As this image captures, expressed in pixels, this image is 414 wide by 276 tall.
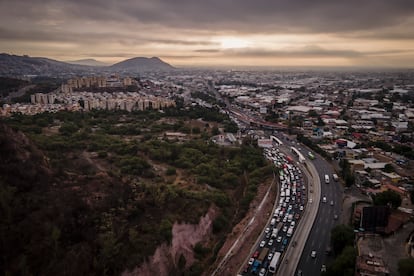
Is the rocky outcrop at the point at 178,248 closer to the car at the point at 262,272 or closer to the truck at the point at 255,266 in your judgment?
the truck at the point at 255,266

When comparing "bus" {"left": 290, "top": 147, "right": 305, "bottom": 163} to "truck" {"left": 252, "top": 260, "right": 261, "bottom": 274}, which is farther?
"bus" {"left": 290, "top": 147, "right": 305, "bottom": 163}

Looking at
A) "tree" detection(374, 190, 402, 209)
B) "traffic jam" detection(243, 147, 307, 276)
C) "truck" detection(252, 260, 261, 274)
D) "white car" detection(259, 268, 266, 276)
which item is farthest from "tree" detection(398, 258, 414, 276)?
"tree" detection(374, 190, 402, 209)

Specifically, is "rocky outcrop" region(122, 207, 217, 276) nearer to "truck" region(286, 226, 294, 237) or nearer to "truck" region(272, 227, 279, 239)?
"truck" region(272, 227, 279, 239)

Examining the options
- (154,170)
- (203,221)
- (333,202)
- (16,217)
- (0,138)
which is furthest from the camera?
(154,170)

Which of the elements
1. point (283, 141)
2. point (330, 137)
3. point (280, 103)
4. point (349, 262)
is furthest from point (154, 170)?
point (280, 103)

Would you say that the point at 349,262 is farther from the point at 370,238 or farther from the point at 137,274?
the point at 137,274

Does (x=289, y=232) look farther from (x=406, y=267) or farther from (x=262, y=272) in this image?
(x=406, y=267)
